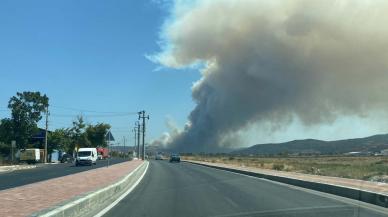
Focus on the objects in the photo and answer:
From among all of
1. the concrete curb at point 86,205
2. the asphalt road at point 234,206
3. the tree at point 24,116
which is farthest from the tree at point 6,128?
the asphalt road at point 234,206

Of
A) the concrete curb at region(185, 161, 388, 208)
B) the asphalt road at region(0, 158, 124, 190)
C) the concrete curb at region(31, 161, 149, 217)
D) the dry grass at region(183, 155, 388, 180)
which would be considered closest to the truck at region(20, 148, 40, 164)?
the asphalt road at region(0, 158, 124, 190)

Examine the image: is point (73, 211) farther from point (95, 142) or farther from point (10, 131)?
point (95, 142)

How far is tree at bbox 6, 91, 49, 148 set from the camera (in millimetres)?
81500

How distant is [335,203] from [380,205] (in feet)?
4.68

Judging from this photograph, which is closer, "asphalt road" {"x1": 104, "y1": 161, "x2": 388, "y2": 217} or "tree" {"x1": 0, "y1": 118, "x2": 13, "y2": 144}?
"asphalt road" {"x1": 104, "y1": 161, "x2": 388, "y2": 217}

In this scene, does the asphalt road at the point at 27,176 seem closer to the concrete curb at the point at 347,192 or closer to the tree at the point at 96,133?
the concrete curb at the point at 347,192

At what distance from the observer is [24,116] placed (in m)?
82.1

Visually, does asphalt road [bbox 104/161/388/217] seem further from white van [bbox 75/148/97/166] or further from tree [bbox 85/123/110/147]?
tree [bbox 85/123/110/147]

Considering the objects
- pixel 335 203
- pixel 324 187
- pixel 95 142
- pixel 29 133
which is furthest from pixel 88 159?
pixel 95 142

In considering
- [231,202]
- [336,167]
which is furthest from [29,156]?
[231,202]

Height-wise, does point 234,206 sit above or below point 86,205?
below

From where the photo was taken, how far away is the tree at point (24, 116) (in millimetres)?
81500

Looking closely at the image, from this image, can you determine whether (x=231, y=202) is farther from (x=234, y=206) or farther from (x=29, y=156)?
(x=29, y=156)

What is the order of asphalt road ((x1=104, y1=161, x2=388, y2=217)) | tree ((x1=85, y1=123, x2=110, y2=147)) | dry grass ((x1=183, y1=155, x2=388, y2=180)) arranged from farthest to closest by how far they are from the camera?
tree ((x1=85, y1=123, x2=110, y2=147)), dry grass ((x1=183, y1=155, x2=388, y2=180)), asphalt road ((x1=104, y1=161, x2=388, y2=217))
